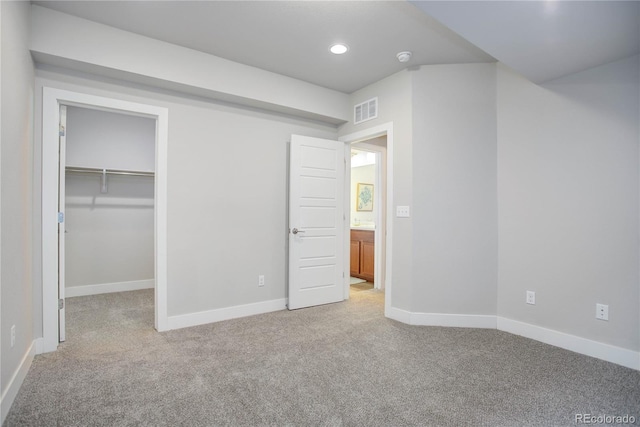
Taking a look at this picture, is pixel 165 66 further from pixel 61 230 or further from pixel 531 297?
pixel 531 297

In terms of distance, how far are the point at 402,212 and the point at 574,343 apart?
1790mm

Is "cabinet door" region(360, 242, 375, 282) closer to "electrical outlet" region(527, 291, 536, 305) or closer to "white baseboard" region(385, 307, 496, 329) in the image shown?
"white baseboard" region(385, 307, 496, 329)

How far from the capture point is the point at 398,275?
3.50m

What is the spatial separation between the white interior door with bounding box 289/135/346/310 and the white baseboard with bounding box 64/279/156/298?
2509 millimetres

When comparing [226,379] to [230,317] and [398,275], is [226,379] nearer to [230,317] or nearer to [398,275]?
[230,317]

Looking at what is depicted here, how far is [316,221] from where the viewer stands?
13.2ft

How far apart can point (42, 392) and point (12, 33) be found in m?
2.21

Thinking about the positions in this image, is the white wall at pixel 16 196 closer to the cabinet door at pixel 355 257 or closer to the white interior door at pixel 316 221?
the white interior door at pixel 316 221

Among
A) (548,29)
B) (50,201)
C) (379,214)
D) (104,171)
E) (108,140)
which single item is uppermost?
(548,29)

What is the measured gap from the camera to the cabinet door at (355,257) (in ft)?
18.1

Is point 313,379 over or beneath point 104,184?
beneath

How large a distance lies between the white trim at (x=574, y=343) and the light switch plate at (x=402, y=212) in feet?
4.46

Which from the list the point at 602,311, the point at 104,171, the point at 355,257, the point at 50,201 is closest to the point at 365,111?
the point at 355,257

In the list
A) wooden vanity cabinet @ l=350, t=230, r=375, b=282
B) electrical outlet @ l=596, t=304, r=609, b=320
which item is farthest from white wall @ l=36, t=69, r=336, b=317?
electrical outlet @ l=596, t=304, r=609, b=320
